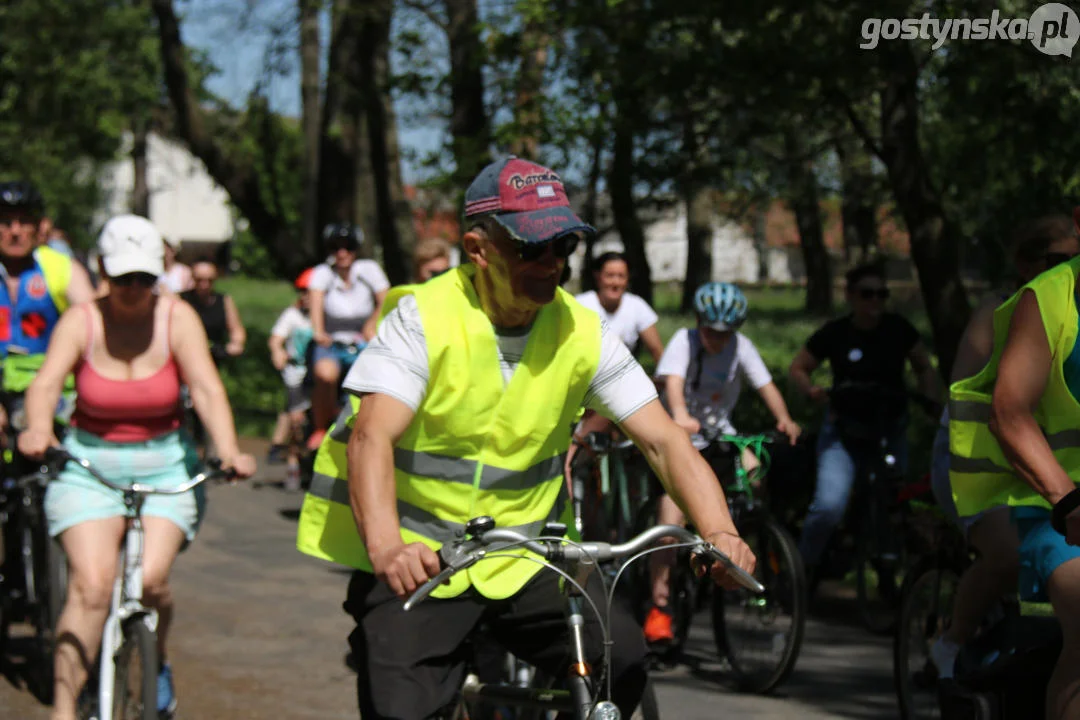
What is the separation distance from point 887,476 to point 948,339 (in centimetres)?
241

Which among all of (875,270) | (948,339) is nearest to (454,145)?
(948,339)

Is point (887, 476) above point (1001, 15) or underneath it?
underneath

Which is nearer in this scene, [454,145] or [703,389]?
[703,389]

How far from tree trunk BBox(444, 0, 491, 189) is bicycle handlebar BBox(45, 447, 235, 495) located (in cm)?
796

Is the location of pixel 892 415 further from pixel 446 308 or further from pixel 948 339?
pixel 446 308

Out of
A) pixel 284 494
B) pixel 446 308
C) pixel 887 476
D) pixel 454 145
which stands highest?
pixel 454 145

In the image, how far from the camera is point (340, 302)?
11.8 metres

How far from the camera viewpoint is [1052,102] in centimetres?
999

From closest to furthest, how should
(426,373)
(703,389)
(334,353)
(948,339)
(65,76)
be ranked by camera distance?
(426,373)
(703,389)
(948,339)
(334,353)
(65,76)

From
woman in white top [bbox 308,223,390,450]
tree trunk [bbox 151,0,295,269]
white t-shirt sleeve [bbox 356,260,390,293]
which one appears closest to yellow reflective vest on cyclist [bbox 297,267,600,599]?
woman in white top [bbox 308,223,390,450]

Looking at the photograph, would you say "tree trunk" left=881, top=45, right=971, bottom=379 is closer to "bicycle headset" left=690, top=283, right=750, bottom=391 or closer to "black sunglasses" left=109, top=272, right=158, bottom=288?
"bicycle headset" left=690, top=283, right=750, bottom=391

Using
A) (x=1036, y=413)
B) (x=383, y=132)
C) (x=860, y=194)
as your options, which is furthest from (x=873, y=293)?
(x=860, y=194)

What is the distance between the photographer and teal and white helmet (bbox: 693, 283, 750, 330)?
7715 millimetres

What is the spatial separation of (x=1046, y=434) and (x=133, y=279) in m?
3.03
